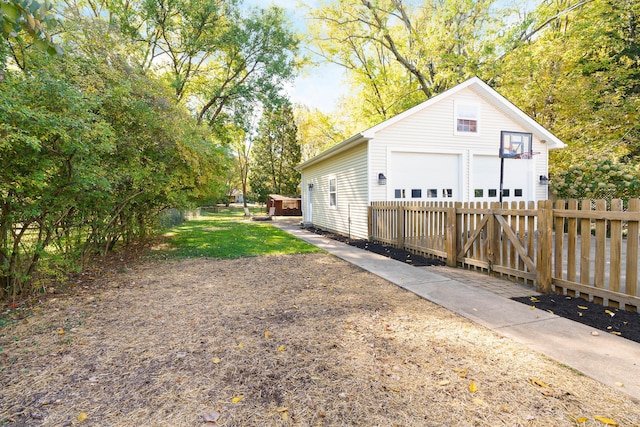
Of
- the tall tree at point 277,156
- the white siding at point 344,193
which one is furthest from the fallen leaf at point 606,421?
the tall tree at point 277,156

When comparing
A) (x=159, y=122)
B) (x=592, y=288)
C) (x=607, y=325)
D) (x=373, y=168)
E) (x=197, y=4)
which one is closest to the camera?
(x=607, y=325)

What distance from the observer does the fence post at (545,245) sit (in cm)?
420

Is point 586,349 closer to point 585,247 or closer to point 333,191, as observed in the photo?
point 585,247

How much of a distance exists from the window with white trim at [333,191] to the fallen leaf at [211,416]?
10.6 metres

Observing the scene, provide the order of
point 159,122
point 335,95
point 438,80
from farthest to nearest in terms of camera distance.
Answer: point 335,95, point 438,80, point 159,122

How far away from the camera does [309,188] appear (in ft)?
52.9

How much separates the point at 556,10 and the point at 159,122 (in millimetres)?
20213

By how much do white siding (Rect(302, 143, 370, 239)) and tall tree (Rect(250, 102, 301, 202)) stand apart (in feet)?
48.9

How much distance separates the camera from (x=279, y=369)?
2.51m

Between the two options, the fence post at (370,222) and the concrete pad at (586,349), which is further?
the fence post at (370,222)

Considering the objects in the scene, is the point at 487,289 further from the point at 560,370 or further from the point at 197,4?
the point at 197,4

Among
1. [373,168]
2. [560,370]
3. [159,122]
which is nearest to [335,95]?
[373,168]

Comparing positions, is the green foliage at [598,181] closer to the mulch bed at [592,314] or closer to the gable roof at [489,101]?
Answer: the gable roof at [489,101]

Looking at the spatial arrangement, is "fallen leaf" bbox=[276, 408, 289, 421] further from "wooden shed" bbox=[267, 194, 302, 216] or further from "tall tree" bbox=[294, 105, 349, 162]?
"tall tree" bbox=[294, 105, 349, 162]
